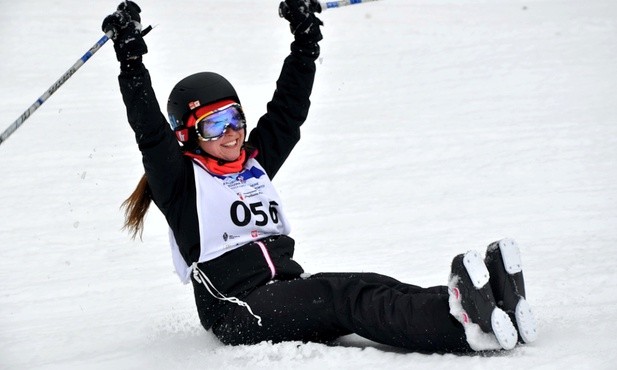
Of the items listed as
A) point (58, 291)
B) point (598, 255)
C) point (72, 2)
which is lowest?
point (598, 255)

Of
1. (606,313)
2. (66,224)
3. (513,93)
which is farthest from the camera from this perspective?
(513,93)

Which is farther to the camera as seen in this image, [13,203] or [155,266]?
[13,203]

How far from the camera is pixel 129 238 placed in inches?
255

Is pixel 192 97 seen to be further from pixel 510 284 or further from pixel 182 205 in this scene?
pixel 510 284

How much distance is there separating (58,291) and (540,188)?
143 inches

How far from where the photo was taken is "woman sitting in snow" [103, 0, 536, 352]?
330cm

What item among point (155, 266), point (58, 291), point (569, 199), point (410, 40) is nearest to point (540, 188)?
point (569, 199)

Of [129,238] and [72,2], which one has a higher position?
[72,2]

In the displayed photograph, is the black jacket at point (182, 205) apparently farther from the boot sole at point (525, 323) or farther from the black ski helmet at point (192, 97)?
the boot sole at point (525, 323)

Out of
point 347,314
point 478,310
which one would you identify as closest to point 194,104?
point 347,314

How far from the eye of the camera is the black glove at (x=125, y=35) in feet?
11.9

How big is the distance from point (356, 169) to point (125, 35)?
433cm

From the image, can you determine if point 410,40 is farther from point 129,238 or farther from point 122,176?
point 129,238

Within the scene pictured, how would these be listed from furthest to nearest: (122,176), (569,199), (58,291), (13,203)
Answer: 1. (122,176)
2. (13,203)
3. (569,199)
4. (58,291)
